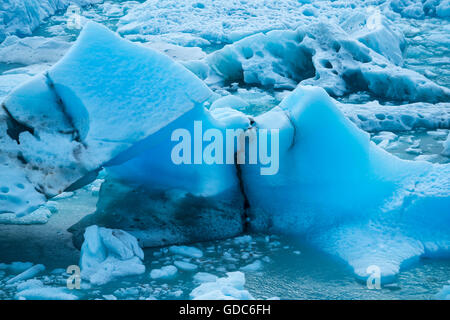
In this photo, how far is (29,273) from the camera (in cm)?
220

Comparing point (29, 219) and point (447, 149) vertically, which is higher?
point (447, 149)

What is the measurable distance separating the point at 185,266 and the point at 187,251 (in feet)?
0.48

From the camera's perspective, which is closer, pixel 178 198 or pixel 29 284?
pixel 29 284

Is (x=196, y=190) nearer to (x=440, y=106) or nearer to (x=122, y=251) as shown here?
(x=122, y=251)

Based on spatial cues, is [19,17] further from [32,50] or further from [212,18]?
[212,18]

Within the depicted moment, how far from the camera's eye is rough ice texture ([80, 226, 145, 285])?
218cm

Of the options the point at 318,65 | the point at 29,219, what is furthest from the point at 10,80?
the point at 318,65

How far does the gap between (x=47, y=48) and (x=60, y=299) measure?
5.76 meters

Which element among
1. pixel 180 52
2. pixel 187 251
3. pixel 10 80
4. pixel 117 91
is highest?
pixel 180 52

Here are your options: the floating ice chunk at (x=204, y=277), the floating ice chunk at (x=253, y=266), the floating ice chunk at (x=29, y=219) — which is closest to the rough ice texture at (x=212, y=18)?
the floating ice chunk at (x=29, y=219)

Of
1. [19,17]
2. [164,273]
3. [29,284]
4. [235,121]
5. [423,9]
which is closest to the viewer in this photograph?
[29,284]

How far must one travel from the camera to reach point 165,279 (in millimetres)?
2188

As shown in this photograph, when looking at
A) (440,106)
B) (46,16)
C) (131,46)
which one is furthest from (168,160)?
(46,16)

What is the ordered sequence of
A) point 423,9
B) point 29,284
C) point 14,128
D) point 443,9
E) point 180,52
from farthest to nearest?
point 423,9, point 443,9, point 180,52, point 14,128, point 29,284
